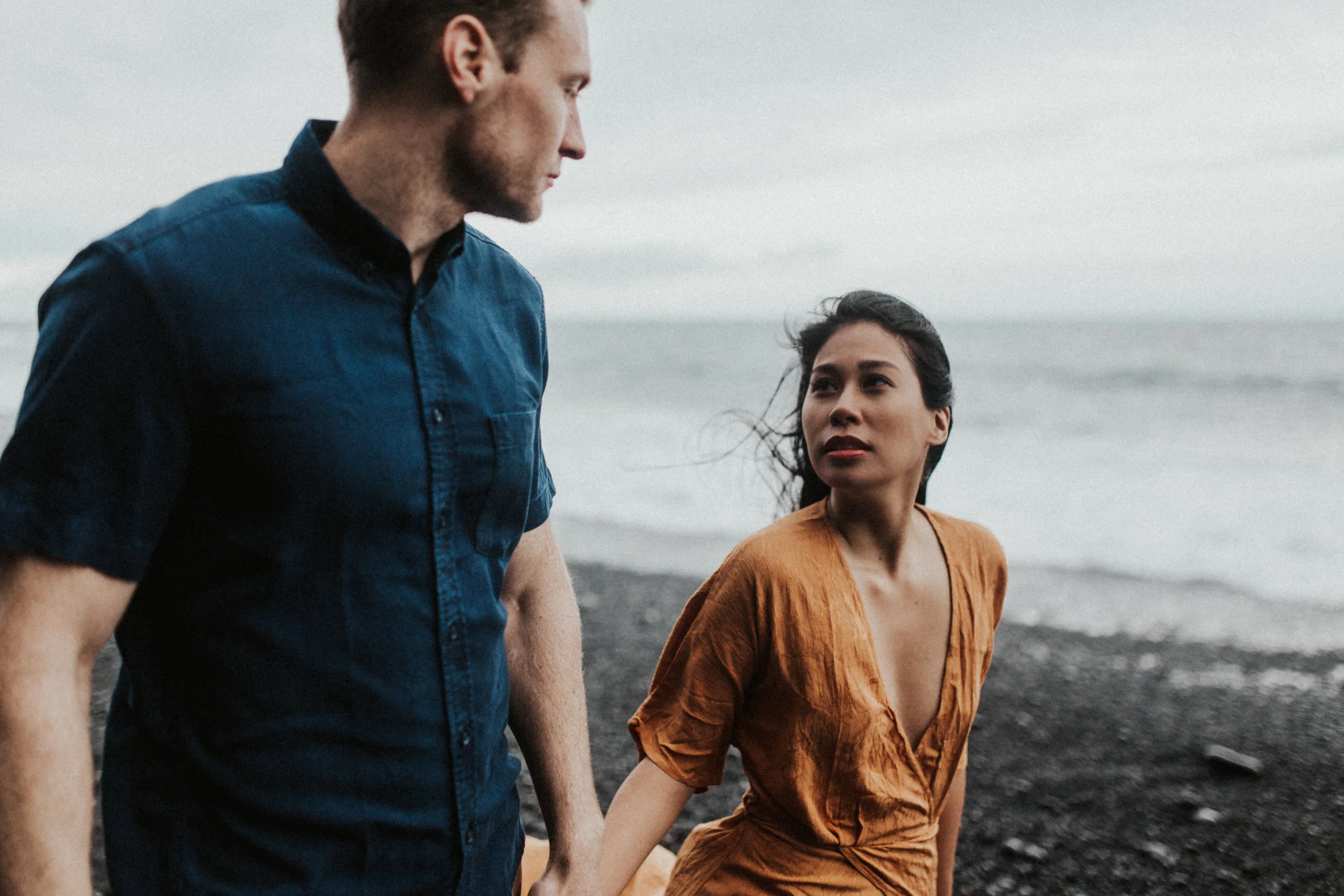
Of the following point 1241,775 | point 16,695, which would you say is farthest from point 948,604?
point 1241,775

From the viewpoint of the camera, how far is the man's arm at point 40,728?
1.05m

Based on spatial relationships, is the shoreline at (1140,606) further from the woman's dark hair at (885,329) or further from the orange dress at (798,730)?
the orange dress at (798,730)

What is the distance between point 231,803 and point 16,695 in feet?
1.00

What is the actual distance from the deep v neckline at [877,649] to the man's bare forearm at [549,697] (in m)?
0.72

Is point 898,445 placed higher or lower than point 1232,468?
higher

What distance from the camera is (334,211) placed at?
1306mm

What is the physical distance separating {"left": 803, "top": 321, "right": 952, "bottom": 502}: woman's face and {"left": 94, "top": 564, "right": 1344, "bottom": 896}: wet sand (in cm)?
282

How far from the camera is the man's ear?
1.30 metres

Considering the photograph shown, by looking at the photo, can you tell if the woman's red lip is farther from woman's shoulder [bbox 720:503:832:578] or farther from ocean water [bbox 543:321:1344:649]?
ocean water [bbox 543:321:1344:649]

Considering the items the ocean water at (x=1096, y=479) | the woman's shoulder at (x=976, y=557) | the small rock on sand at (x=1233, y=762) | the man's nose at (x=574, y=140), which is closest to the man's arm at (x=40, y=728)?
the man's nose at (x=574, y=140)

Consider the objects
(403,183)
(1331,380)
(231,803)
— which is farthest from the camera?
(1331,380)

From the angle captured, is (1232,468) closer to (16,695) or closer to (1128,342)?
(16,695)

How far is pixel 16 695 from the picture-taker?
41.2 inches

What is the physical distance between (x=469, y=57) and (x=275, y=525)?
0.67 m
